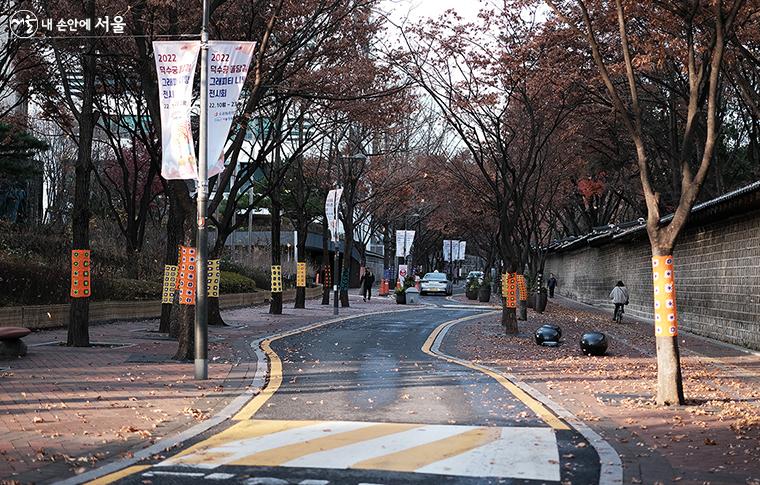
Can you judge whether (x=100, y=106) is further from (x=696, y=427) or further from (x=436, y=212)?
(x=436, y=212)

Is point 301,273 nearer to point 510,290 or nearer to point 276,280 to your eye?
point 276,280

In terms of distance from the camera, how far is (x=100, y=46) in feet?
70.0

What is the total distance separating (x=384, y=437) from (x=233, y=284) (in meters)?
30.6

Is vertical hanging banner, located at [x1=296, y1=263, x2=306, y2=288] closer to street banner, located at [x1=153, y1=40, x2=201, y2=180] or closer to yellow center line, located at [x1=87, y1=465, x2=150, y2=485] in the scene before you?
street banner, located at [x1=153, y1=40, x2=201, y2=180]

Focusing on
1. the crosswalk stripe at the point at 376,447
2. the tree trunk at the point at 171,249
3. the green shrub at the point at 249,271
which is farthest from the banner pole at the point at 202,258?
the green shrub at the point at 249,271

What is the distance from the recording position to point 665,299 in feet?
38.4

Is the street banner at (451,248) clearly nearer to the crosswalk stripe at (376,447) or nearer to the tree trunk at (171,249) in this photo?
the tree trunk at (171,249)

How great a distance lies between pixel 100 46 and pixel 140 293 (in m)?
9.54

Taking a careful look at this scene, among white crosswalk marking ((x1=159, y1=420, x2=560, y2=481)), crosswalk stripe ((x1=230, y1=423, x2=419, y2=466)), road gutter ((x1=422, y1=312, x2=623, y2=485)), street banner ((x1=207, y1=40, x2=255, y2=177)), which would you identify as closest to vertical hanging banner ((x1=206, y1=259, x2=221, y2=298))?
road gutter ((x1=422, y1=312, x2=623, y2=485))

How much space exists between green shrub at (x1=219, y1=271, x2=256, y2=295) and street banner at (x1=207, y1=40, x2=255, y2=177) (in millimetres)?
23974

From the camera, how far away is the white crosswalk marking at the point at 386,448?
7707mm

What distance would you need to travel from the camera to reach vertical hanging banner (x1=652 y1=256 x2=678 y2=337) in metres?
11.7

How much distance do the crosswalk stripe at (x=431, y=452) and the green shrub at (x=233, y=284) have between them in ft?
95.1

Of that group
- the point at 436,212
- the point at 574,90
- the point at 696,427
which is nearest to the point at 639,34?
the point at 574,90
